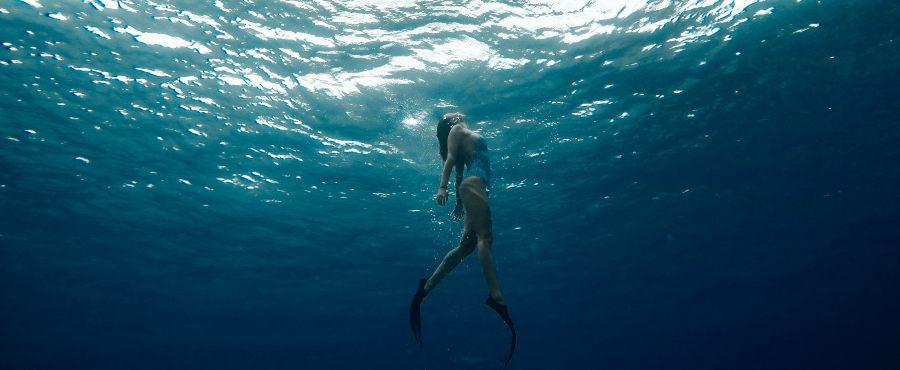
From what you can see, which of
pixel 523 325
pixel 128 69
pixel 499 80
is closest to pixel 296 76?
pixel 128 69

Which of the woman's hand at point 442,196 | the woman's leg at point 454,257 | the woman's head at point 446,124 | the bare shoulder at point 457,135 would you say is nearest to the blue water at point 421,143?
the woman's head at point 446,124

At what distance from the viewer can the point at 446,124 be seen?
19.7ft

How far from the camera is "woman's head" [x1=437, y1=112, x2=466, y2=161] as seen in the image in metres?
5.87

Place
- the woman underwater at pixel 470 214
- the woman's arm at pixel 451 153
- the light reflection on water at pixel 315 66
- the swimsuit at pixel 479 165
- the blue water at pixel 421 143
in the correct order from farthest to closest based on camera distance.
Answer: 1. the blue water at pixel 421 143
2. the light reflection on water at pixel 315 66
3. the swimsuit at pixel 479 165
4. the woman's arm at pixel 451 153
5. the woman underwater at pixel 470 214

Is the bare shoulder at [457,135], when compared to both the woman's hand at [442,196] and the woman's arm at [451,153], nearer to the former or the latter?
the woman's arm at [451,153]

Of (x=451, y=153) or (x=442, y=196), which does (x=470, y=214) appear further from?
(x=451, y=153)

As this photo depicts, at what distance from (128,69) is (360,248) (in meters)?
18.2

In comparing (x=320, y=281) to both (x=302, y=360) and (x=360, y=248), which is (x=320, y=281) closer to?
(x=360, y=248)

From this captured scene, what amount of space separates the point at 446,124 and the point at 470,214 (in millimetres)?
1668

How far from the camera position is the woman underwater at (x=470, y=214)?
4.32 m

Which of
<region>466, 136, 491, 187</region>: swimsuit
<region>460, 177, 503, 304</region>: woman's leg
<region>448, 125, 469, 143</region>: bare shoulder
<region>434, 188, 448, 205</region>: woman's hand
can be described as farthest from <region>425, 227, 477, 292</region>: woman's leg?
<region>448, 125, 469, 143</region>: bare shoulder

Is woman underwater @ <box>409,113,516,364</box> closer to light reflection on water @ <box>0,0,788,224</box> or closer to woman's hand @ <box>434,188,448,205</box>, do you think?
woman's hand @ <box>434,188,448,205</box>

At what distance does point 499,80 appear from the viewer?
41.4ft

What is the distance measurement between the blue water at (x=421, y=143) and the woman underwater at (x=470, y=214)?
5533mm
